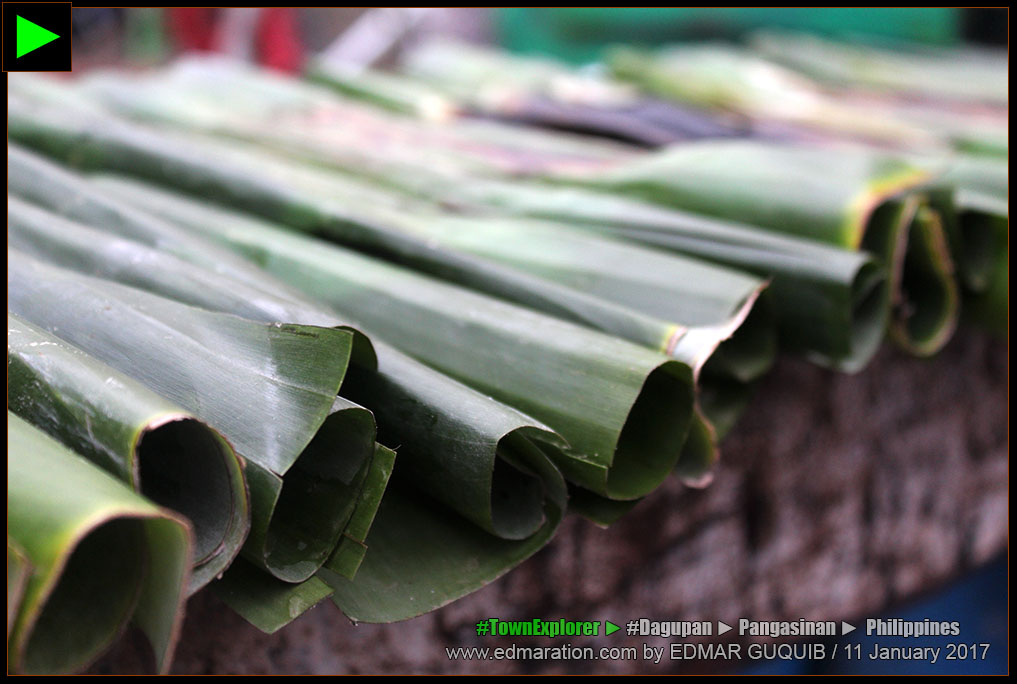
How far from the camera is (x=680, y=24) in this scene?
532 centimetres

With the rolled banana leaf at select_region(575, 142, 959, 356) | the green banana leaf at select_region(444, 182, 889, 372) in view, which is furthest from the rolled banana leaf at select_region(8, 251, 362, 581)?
the rolled banana leaf at select_region(575, 142, 959, 356)

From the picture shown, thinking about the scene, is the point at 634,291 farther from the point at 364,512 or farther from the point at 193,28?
the point at 193,28

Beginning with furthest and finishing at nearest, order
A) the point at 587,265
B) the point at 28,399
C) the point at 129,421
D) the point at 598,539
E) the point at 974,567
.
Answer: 1. the point at 974,567
2. the point at 598,539
3. the point at 587,265
4. the point at 28,399
5. the point at 129,421

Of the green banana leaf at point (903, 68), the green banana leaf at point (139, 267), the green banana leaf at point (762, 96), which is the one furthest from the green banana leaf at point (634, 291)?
the green banana leaf at point (903, 68)

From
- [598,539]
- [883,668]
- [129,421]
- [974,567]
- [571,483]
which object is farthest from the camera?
[974,567]

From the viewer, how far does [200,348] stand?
919mm

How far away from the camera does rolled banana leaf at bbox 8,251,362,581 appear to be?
32.9 inches

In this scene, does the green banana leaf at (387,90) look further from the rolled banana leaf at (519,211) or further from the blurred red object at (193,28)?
the blurred red object at (193,28)

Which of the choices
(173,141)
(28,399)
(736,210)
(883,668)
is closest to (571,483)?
(28,399)

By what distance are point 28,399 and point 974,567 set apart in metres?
2.01

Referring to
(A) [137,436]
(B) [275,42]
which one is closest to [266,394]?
(A) [137,436]

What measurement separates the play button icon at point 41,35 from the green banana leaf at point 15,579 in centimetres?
68

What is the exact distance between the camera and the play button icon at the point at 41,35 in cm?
112

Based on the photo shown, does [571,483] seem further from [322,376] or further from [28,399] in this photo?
[28,399]
